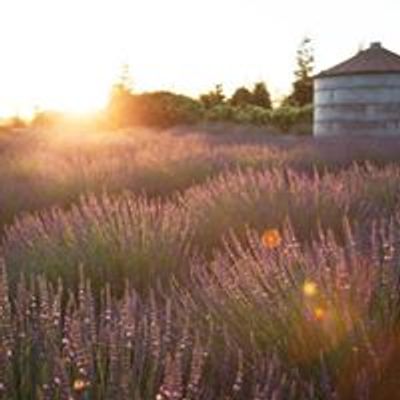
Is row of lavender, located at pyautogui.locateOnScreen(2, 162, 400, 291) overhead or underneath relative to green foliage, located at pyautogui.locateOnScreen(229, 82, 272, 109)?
underneath

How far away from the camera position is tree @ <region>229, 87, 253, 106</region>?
50.1 m

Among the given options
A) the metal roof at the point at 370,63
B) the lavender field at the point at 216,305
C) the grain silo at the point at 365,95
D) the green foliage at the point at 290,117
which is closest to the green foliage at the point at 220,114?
the green foliage at the point at 290,117

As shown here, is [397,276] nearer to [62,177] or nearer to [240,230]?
[240,230]

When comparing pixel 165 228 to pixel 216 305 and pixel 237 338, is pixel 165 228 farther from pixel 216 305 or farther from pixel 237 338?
pixel 237 338

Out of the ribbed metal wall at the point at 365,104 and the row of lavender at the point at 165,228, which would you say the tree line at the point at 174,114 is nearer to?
the ribbed metal wall at the point at 365,104

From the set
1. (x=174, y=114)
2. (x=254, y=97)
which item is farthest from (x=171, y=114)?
(x=254, y=97)

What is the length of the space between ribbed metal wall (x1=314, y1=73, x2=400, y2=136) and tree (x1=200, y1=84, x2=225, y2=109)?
91.5ft

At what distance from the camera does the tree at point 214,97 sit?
163ft

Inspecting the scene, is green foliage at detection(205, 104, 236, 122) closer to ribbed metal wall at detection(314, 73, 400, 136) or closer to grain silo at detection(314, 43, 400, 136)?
grain silo at detection(314, 43, 400, 136)

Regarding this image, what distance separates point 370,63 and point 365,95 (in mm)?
822

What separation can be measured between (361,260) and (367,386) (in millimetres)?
843

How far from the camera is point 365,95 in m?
20.4

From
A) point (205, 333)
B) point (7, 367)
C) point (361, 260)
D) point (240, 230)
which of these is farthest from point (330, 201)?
point (7, 367)

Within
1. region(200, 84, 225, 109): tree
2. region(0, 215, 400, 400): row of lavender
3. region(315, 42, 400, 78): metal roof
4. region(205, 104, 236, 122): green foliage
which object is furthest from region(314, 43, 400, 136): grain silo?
region(200, 84, 225, 109): tree
